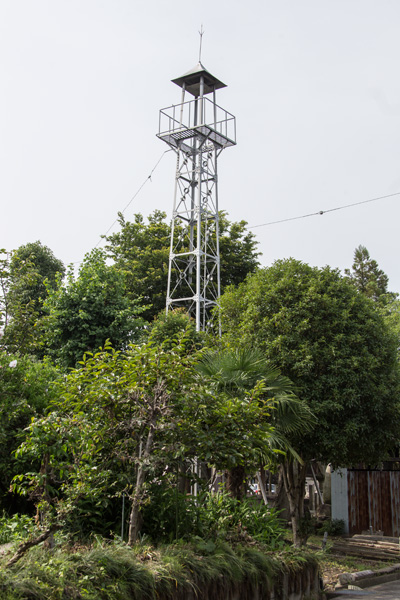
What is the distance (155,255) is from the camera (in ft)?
94.4

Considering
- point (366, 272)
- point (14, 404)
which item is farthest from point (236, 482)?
point (366, 272)

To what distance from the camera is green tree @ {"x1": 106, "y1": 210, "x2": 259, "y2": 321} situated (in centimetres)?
2806

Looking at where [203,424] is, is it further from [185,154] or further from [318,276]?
[185,154]

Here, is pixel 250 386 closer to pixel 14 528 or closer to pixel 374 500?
pixel 14 528

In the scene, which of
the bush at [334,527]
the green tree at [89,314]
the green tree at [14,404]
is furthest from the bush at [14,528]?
the bush at [334,527]

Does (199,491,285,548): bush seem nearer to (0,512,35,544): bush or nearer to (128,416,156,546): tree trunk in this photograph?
(128,416,156,546): tree trunk

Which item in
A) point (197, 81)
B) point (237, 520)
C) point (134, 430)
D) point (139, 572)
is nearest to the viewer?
point (139, 572)

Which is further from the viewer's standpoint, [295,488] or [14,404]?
[295,488]

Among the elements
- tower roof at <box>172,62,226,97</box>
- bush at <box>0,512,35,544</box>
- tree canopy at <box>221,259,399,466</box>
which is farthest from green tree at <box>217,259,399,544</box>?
tower roof at <box>172,62,226,97</box>

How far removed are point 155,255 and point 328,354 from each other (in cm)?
1694

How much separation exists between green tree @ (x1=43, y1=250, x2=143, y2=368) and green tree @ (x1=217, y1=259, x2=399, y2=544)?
10.7 feet

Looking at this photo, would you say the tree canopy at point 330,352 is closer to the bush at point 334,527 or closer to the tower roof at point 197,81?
the bush at point 334,527

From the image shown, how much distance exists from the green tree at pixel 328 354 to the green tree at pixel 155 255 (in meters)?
14.3

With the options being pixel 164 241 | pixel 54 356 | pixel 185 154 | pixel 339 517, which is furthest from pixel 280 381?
pixel 164 241
